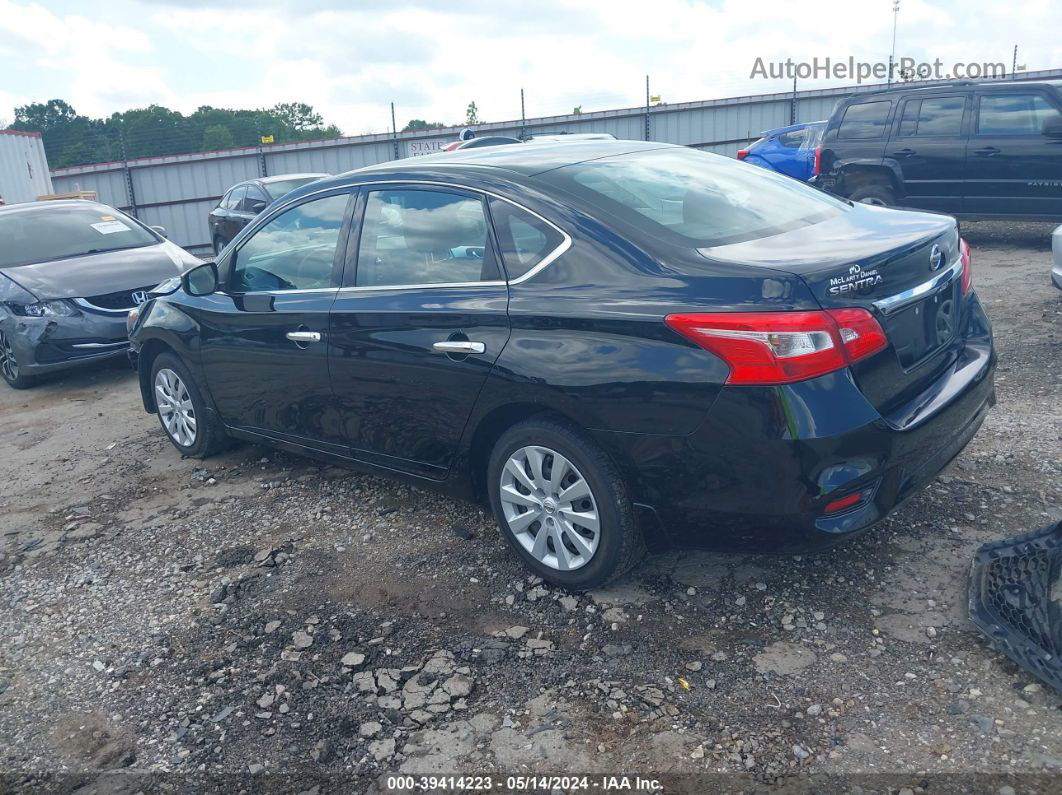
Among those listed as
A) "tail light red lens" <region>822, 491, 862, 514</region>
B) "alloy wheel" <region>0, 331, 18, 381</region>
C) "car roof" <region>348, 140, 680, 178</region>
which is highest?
"car roof" <region>348, 140, 680, 178</region>

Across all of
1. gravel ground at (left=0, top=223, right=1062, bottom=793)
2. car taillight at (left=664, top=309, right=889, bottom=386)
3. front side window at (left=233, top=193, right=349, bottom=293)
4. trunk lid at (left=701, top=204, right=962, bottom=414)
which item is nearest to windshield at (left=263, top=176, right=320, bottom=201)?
front side window at (left=233, top=193, right=349, bottom=293)

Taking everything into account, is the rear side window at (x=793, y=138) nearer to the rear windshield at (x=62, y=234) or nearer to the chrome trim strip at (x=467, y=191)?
the rear windshield at (x=62, y=234)

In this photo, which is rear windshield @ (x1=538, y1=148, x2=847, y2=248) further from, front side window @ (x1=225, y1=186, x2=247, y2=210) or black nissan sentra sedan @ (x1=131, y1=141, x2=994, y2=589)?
front side window @ (x1=225, y1=186, x2=247, y2=210)

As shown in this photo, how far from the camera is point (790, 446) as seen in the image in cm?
290

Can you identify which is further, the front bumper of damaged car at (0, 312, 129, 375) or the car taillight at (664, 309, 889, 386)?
the front bumper of damaged car at (0, 312, 129, 375)

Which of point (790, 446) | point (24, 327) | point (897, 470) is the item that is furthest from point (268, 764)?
point (24, 327)

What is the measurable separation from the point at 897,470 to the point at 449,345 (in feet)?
5.68

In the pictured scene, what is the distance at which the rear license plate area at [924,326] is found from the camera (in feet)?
10.3

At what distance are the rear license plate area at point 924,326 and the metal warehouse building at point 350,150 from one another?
60.6 ft

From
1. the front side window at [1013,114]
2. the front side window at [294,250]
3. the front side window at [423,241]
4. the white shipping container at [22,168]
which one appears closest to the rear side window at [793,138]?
the front side window at [1013,114]

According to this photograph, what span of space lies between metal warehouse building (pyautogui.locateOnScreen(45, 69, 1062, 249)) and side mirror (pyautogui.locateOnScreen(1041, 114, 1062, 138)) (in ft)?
40.0

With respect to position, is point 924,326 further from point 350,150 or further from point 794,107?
point 350,150

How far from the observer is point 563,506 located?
11.4ft

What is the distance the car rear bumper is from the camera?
289 centimetres
